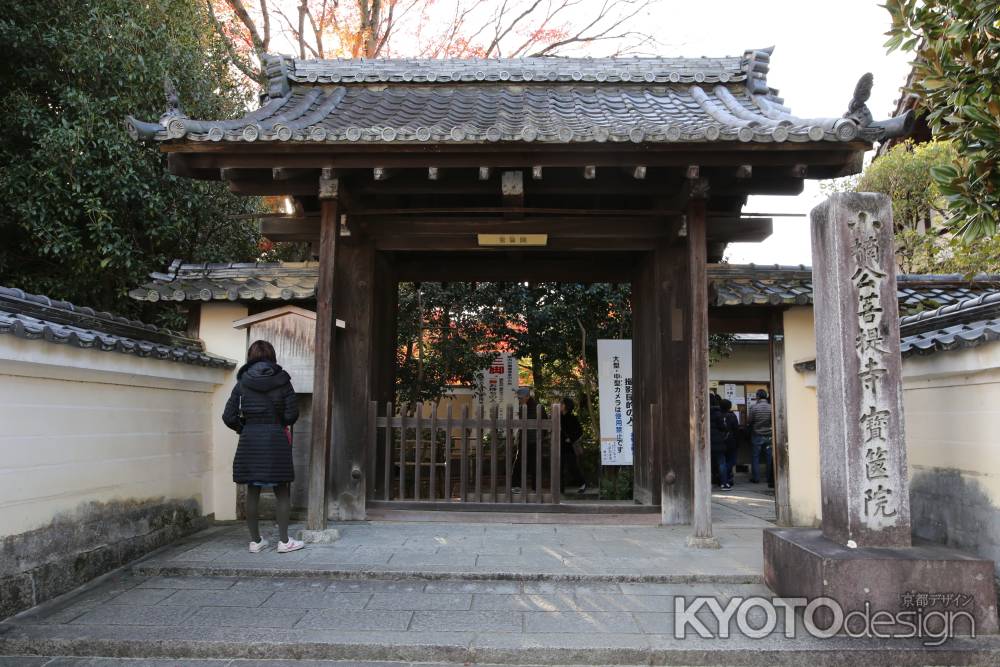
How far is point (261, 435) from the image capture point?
19.6 ft

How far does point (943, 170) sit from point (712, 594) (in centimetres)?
367

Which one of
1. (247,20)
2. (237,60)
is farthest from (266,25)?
(237,60)

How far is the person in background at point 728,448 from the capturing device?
500 inches

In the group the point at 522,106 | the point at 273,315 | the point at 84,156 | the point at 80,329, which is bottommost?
the point at 80,329

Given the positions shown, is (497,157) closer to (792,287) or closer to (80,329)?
(80,329)

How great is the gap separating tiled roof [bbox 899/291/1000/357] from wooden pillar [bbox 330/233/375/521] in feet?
18.1

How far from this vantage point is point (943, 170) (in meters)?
4.57

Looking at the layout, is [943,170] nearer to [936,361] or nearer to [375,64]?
[936,361]

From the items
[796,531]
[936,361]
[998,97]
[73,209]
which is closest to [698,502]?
[796,531]

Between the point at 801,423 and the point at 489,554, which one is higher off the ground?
the point at 801,423

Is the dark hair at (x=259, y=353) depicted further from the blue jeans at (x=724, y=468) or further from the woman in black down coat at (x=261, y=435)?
the blue jeans at (x=724, y=468)

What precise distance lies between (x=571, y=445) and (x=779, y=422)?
4756 mm

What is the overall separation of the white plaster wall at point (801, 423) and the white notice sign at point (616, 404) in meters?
2.43

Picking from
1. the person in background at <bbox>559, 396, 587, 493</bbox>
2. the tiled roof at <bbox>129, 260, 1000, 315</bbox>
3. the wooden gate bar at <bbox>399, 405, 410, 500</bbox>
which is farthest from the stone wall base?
the person in background at <bbox>559, 396, 587, 493</bbox>
